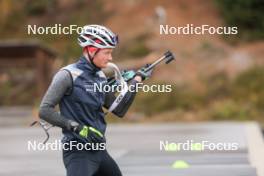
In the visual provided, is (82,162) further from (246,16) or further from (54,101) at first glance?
(246,16)

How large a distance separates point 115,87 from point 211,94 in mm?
28046

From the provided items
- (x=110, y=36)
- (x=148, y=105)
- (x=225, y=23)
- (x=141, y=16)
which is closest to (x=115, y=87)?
(x=110, y=36)

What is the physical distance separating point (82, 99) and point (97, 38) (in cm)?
53

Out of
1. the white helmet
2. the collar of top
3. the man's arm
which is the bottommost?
the man's arm

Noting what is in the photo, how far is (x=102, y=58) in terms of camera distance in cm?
730

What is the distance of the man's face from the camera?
7285 mm

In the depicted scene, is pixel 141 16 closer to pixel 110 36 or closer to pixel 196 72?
pixel 196 72

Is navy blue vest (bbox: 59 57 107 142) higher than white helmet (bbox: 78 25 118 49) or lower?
lower

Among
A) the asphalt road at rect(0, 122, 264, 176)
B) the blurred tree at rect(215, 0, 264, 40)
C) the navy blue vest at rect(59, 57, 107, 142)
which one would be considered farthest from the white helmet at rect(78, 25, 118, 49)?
the blurred tree at rect(215, 0, 264, 40)

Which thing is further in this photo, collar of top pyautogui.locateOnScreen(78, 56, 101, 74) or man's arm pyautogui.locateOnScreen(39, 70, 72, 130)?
collar of top pyautogui.locateOnScreen(78, 56, 101, 74)

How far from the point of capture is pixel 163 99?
33750 millimetres

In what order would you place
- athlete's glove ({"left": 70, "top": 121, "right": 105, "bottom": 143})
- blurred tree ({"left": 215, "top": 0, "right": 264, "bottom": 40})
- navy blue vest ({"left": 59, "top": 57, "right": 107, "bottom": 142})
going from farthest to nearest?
blurred tree ({"left": 215, "top": 0, "right": 264, "bottom": 40}) → navy blue vest ({"left": 59, "top": 57, "right": 107, "bottom": 142}) → athlete's glove ({"left": 70, "top": 121, "right": 105, "bottom": 143})

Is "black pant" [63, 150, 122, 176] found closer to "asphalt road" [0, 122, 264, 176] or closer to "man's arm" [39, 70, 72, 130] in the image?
"man's arm" [39, 70, 72, 130]

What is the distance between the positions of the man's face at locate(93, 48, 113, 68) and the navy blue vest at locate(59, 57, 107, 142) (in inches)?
2.4
